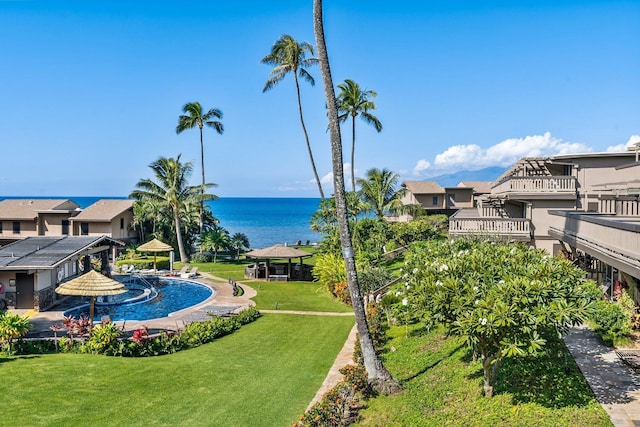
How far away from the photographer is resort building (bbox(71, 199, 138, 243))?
4591 centimetres

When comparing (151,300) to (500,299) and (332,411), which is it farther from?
(500,299)

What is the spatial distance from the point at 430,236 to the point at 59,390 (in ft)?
104

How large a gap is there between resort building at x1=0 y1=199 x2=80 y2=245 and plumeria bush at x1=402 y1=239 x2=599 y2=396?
1783 inches

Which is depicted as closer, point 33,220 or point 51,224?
point 33,220

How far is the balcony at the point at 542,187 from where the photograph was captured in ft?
78.5

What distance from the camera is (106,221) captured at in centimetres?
4559

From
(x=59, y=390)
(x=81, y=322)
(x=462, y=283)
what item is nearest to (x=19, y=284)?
(x=81, y=322)

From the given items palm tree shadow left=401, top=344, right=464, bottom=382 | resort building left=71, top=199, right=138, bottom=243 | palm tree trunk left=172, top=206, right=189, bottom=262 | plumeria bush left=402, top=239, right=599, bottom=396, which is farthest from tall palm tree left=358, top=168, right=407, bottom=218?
plumeria bush left=402, top=239, right=599, bottom=396

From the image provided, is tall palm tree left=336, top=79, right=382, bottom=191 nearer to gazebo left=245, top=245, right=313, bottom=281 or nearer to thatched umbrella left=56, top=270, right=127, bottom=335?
gazebo left=245, top=245, right=313, bottom=281

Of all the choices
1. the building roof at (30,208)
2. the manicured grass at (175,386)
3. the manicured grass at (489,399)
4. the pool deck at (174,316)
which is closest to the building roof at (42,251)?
the pool deck at (174,316)

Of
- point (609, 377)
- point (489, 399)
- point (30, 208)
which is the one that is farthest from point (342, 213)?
point (30, 208)

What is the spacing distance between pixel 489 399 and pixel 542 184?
53.5 ft

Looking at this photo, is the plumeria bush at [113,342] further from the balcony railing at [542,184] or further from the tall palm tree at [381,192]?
the tall palm tree at [381,192]

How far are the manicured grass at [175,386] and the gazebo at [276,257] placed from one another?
14.2 meters
